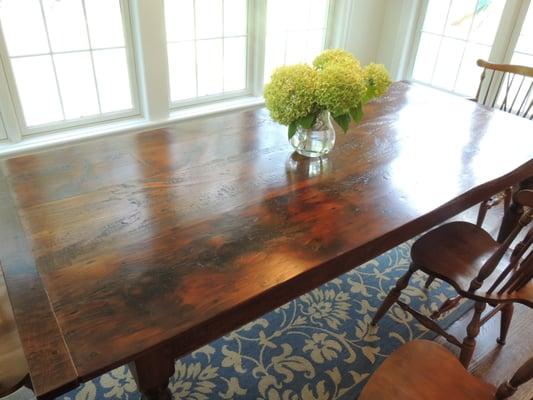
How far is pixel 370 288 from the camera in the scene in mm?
2133

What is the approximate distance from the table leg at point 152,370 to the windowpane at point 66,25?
1.98 metres

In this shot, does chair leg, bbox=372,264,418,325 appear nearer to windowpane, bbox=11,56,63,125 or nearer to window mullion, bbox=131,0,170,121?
window mullion, bbox=131,0,170,121

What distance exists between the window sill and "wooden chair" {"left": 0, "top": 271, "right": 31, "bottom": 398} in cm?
135

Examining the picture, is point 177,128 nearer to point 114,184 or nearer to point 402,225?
point 114,184

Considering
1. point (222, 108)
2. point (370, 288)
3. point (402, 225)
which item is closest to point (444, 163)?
point (402, 225)

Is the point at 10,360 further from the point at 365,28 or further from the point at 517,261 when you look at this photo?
the point at 365,28

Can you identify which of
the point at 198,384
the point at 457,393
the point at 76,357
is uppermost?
the point at 76,357

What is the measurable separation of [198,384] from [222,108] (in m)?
1.90

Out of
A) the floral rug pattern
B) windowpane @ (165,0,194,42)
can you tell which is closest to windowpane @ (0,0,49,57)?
windowpane @ (165,0,194,42)

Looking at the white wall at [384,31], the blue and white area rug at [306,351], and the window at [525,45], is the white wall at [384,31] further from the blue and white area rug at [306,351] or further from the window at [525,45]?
the blue and white area rug at [306,351]

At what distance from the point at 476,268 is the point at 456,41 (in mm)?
2301

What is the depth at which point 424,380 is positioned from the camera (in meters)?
1.15

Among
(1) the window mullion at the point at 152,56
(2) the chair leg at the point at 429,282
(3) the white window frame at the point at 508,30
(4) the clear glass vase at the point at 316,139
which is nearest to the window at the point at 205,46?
(1) the window mullion at the point at 152,56

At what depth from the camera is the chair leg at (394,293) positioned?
175 cm
